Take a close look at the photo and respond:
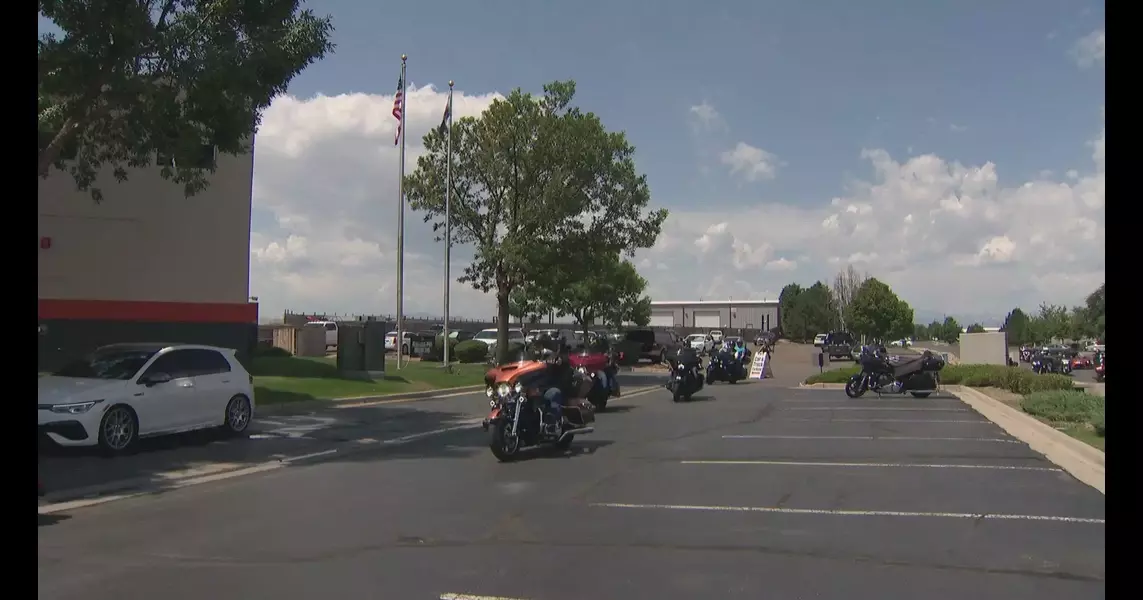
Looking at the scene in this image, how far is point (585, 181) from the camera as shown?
3100 centimetres

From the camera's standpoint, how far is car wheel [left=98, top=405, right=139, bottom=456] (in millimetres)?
11740

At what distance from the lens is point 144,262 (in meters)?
22.3

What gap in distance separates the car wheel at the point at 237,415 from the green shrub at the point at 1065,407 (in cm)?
1313

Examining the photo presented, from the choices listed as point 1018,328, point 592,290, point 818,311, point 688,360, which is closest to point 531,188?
point 688,360

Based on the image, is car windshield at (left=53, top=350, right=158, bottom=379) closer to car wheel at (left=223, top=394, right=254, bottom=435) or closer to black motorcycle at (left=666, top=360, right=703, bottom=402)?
car wheel at (left=223, top=394, right=254, bottom=435)

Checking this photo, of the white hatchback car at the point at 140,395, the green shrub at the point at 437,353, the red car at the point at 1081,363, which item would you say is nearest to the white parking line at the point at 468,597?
the white hatchback car at the point at 140,395

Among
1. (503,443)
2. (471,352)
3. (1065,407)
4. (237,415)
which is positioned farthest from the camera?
(471,352)

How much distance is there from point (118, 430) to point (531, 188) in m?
20.2

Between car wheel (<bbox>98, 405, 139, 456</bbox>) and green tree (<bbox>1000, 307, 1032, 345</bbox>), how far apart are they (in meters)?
59.1

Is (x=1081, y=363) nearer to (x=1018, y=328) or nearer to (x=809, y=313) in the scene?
(x=1018, y=328)

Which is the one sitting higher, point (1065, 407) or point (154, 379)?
point (154, 379)
